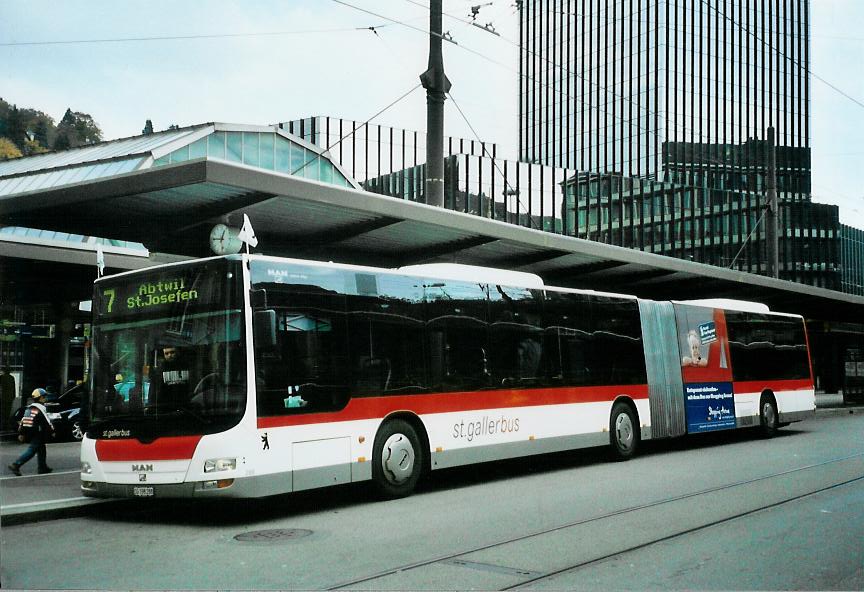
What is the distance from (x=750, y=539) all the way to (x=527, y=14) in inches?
3545

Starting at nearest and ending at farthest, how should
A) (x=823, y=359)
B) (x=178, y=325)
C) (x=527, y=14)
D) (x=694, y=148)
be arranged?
(x=178, y=325)
(x=823, y=359)
(x=694, y=148)
(x=527, y=14)

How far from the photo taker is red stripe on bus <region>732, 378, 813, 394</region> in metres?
21.0

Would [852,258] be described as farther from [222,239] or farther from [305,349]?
[305,349]

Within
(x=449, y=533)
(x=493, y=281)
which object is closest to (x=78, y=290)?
(x=493, y=281)

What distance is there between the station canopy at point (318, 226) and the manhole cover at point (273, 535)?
4.72 meters

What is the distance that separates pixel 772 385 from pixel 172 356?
1624cm

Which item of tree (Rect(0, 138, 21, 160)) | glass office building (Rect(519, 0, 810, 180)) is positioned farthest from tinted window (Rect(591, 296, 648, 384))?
glass office building (Rect(519, 0, 810, 180))

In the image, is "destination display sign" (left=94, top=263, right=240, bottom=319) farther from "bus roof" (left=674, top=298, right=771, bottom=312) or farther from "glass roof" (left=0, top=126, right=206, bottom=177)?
"glass roof" (left=0, top=126, right=206, bottom=177)

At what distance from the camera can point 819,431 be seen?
23922mm

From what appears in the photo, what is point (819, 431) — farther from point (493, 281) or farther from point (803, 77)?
point (803, 77)

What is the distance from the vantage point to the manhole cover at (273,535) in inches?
358

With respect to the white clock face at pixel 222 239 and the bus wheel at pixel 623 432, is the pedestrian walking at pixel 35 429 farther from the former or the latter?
the bus wheel at pixel 623 432

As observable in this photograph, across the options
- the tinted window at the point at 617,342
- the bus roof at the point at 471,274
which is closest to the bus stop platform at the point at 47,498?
the bus roof at the point at 471,274

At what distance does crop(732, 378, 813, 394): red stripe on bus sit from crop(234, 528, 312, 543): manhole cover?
1376cm
